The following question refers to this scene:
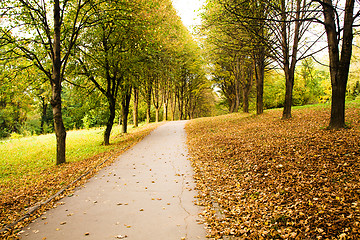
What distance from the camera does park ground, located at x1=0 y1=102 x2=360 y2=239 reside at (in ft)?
13.1

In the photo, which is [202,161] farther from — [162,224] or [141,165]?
[162,224]

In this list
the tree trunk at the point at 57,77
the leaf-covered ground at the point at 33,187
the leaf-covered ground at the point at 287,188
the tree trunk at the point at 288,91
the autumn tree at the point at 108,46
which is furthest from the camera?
the tree trunk at the point at 288,91

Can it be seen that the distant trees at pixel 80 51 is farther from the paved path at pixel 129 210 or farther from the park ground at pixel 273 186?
the paved path at pixel 129 210

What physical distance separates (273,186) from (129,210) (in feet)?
12.0

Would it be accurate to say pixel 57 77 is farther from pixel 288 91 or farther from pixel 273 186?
pixel 288 91

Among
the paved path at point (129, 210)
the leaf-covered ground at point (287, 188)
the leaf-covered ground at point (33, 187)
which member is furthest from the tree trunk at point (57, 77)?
the leaf-covered ground at point (287, 188)

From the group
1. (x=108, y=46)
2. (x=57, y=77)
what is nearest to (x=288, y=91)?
(x=108, y=46)

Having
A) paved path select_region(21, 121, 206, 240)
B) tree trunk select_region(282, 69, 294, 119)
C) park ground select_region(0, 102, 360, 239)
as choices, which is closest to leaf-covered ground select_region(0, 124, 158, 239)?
park ground select_region(0, 102, 360, 239)

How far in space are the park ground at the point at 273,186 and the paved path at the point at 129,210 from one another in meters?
0.43

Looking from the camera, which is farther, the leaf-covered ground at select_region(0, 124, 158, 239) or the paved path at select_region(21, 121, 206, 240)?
the leaf-covered ground at select_region(0, 124, 158, 239)

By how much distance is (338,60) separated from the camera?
8.23 m

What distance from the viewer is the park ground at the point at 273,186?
400cm

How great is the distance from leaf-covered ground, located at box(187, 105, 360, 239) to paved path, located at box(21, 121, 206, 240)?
541 millimetres

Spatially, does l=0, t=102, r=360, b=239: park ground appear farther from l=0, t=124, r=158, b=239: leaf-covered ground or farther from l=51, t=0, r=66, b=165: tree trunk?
l=51, t=0, r=66, b=165: tree trunk
